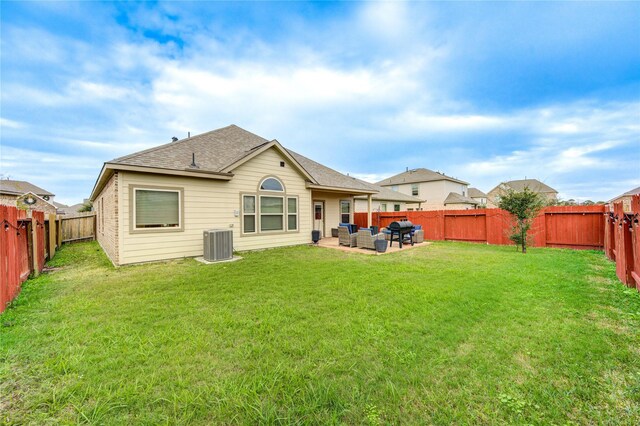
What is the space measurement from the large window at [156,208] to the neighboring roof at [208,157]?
77 centimetres

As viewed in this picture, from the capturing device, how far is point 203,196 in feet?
29.5

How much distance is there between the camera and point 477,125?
17938mm

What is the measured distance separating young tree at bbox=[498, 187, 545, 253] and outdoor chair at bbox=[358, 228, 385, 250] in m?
5.24

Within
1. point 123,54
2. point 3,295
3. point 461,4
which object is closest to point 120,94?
point 123,54

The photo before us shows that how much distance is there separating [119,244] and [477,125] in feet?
70.9

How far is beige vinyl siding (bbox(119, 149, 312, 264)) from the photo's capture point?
7625 millimetres

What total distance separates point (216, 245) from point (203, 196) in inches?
79.6

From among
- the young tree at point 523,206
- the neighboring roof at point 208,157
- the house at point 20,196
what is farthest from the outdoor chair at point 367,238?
the house at point 20,196

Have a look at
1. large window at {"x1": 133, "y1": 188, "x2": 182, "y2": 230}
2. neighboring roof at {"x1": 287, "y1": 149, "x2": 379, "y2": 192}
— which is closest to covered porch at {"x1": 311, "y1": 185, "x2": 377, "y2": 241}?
neighboring roof at {"x1": 287, "y1": 149, "x2": 379, "y2": 192}

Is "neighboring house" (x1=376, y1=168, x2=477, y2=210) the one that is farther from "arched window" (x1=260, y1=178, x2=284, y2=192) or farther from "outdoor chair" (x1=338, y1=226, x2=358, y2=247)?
"arched window" (x1=260, y1=178, x2=284, y2=192)

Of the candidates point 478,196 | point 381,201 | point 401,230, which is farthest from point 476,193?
point 401,230

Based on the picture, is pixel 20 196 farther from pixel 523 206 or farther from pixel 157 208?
pixel 523 206

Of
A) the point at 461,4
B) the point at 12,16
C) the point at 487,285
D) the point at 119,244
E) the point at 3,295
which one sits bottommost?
the point at 487,285

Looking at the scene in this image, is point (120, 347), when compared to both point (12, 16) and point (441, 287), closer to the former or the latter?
point (441, 287)
